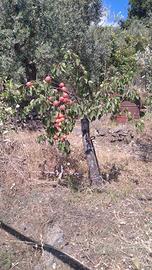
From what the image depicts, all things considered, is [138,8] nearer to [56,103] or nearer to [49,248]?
[56,103]

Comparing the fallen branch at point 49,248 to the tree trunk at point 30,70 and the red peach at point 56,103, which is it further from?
the tree trunk at point 30,70

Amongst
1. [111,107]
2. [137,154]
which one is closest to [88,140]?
[111,107]

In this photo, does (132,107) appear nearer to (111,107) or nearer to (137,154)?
(137,154)

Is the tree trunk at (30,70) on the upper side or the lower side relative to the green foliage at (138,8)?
lower

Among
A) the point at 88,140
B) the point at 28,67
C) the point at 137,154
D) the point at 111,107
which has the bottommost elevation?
the point at 137,154

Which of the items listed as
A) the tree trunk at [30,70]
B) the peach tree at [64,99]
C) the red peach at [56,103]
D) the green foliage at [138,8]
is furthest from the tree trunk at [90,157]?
the green foliage at [138,8]

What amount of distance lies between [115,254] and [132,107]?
23.0ft

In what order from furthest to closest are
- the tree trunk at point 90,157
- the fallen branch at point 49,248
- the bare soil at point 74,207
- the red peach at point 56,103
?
the tree trunk at point 90,157 → the red peach at point 56,103 → the bare soil at point 74,207 → the fallen branch at point 49,248

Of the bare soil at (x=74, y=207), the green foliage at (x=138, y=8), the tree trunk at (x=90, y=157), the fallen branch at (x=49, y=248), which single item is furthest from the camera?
the green foliage at (x=138, y=8)

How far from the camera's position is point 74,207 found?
4.66 meters

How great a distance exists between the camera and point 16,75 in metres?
9.05

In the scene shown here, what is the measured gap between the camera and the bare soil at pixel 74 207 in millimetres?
3971

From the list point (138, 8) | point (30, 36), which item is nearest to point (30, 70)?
point (30, 36)

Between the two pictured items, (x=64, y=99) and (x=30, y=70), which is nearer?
(x=64, y=99)
